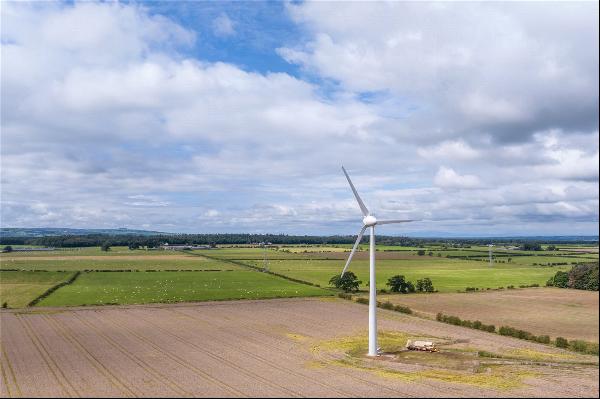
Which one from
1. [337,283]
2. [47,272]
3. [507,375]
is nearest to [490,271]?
[337,283]

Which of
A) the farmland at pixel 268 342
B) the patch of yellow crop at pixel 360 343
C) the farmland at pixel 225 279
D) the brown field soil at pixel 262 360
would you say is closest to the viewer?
the brown field soil at pixel 262 360

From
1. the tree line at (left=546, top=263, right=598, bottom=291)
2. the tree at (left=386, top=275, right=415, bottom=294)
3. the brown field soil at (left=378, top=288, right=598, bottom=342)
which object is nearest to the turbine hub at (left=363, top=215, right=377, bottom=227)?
the brown field soil at (left=378, top=288, right=598, bottom=342)

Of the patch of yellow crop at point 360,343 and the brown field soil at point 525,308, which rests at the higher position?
the patch of yellow crop at point 360,343

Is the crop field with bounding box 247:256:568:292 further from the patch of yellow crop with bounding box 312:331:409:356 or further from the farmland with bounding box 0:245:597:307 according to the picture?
the patch of yellow crop with bounding box 312:331:409:356

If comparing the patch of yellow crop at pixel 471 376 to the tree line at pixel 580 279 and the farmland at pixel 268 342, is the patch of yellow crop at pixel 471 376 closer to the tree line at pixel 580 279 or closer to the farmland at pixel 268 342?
the farmland at pixel 268 342

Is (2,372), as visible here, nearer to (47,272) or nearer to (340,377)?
(340,377)

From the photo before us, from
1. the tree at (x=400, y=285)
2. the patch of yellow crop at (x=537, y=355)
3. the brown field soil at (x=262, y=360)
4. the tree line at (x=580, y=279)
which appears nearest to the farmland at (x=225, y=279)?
the tree at (x=400, y=285)
